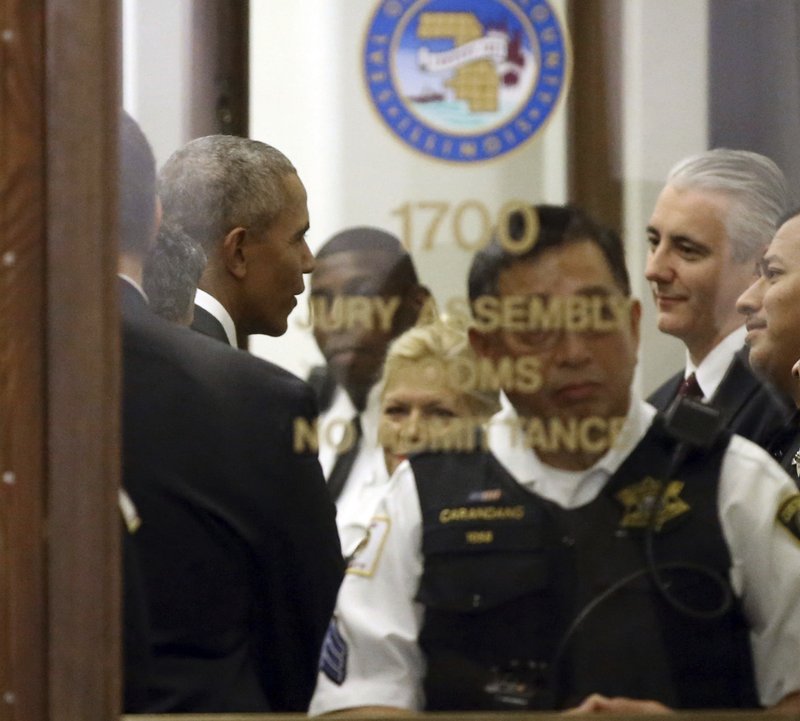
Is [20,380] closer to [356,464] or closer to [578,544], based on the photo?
[356,464]

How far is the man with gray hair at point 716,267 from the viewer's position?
8.23 feet

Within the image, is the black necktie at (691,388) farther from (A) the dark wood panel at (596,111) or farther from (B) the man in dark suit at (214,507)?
(B) the man in dark suit at (214,507)

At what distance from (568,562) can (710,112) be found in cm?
57

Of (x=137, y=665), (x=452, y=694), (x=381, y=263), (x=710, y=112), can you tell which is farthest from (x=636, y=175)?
(x=137, y=665)

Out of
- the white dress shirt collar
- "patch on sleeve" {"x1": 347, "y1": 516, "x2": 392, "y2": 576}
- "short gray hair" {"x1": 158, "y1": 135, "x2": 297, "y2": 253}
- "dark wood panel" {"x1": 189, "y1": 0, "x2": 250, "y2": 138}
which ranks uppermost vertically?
"dark wood panel" {"x1": 189, "y1": 0, "x2": 250, "y2": 138}

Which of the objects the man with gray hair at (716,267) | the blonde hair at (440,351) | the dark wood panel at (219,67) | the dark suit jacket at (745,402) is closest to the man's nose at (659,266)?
the man with gray hair at (716,267)

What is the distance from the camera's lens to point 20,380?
8.29 ft

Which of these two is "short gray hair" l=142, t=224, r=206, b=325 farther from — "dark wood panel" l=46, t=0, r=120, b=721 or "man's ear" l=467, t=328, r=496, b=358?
"man's ear" l=467, t=328, r=496, b=358

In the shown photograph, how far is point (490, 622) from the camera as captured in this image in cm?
251

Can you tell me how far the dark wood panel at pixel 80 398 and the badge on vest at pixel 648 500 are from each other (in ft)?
2.04

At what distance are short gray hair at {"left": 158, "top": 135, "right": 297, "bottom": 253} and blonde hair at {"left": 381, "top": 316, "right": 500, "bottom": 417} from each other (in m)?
0.22

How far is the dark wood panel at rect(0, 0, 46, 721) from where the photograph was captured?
2.52 metres

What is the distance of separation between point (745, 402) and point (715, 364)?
6 cm

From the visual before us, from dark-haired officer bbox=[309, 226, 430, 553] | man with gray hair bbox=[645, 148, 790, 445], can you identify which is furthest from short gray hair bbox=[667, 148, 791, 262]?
dark-haired officer bbox=[309, 226, 430, 553]
